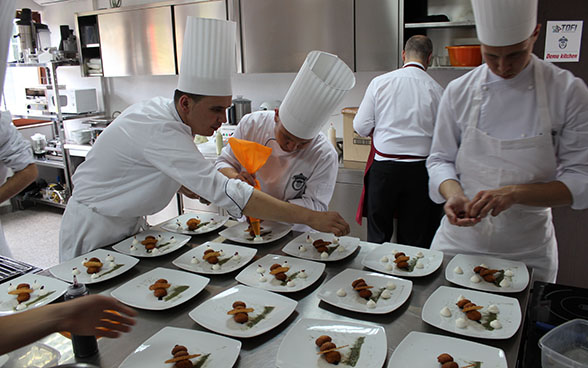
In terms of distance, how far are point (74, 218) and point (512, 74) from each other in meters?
1.88

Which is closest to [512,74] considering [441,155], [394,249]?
[441,155]

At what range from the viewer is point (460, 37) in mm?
3596

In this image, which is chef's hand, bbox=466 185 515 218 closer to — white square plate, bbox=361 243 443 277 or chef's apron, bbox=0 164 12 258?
white square plate, bbox=361 243 443 277

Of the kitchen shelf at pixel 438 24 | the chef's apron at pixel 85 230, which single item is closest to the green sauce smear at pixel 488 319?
the chef's apron at pixel 85 230

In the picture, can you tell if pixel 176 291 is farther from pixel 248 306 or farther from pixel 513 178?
pixel 513 178

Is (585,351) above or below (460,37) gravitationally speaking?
below

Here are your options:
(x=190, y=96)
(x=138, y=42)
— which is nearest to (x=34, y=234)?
(x=138, y=42)

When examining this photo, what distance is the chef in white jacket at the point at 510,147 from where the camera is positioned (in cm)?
160

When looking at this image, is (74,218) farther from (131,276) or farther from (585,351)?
(585,351)

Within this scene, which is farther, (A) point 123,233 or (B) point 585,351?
(A) point 123,233

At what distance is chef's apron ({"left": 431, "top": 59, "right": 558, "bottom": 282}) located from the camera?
168 centimetres

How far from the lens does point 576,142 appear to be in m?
1.64

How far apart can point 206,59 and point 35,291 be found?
108 centimetres

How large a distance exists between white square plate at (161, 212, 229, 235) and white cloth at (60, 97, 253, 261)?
18 cm
